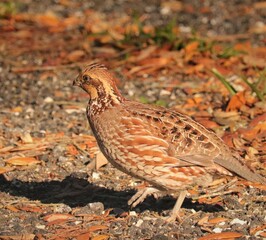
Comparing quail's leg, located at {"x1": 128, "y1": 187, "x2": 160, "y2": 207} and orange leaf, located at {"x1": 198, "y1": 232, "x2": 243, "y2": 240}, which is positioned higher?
quail's leg, located at {"x1": 128, "y1": 187, "x2": 160, "y2": 207}

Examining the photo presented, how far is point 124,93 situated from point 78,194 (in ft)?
8.86

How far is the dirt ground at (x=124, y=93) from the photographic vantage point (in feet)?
20.4

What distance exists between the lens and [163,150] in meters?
6.13

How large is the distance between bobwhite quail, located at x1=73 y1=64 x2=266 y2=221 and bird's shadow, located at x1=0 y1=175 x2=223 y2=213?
1.03 ft

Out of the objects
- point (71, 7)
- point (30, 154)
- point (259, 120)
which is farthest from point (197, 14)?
point (30, 154)

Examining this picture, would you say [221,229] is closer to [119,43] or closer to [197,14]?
[119,43]

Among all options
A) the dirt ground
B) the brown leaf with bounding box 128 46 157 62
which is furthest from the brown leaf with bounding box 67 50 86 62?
the brown leaf with bounding box 128 46 157 62

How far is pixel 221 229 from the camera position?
603 cm

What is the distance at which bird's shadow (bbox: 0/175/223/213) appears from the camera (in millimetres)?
6621

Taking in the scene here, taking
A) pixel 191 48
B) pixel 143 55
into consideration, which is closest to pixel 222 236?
pixel 191 48

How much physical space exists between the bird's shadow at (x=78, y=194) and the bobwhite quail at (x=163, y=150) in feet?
1.03

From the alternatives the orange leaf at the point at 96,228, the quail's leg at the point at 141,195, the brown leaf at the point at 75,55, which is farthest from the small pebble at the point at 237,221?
the brown leaf at the point at 75,55

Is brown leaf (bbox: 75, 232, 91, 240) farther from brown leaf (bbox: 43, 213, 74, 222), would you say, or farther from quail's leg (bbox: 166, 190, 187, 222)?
quail's leg (bbox: 166, 190, 187, 222)

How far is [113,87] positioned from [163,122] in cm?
56
